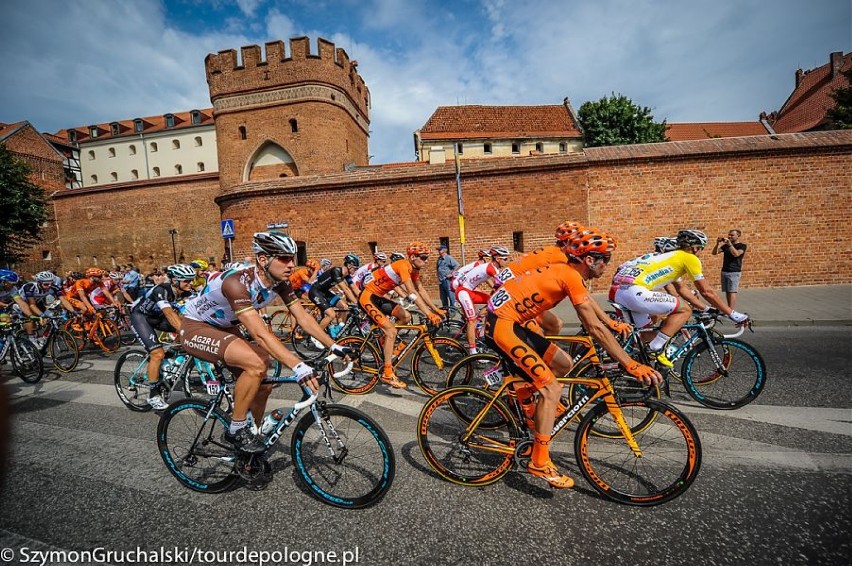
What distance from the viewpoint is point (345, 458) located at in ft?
10.0

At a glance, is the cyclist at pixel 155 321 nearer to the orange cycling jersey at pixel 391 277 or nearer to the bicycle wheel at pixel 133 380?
the bicycle wheel at pixel 133 380

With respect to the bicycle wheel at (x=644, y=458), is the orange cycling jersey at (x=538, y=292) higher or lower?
higher

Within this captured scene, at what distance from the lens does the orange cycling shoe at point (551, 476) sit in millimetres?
2824

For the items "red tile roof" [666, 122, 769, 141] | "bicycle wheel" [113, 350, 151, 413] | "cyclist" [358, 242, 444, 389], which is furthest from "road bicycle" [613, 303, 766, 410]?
"red tile roof" [666, 122, 769, 141]

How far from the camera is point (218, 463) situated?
329cm

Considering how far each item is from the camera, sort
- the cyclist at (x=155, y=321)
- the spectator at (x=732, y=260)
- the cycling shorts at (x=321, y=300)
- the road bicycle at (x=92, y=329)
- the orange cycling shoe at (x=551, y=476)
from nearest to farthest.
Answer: the orange cycling shoe at (x=551, y=476)
the cyclist at (x=155, y=321)
the cycling shorts at (x=321, y=300)
the road bicycle at (x=92, y=329)
the spectator at (x=732, y=260)

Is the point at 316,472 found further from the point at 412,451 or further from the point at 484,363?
→ the point at 484,363

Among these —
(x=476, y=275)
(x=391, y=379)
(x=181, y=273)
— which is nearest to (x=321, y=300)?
(x=181, y=273)

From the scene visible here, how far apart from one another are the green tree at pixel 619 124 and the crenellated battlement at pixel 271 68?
2349 cm

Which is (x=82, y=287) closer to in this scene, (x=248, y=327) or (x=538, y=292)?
(x=248, y=327)

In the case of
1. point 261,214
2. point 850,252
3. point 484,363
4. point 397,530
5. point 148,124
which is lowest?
point 397,530

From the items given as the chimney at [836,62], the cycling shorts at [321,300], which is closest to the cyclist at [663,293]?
the cycling shorts at [321,300]

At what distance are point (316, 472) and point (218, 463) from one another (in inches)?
35.1

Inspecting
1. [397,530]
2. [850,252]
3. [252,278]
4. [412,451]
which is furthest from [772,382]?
[850,252]
